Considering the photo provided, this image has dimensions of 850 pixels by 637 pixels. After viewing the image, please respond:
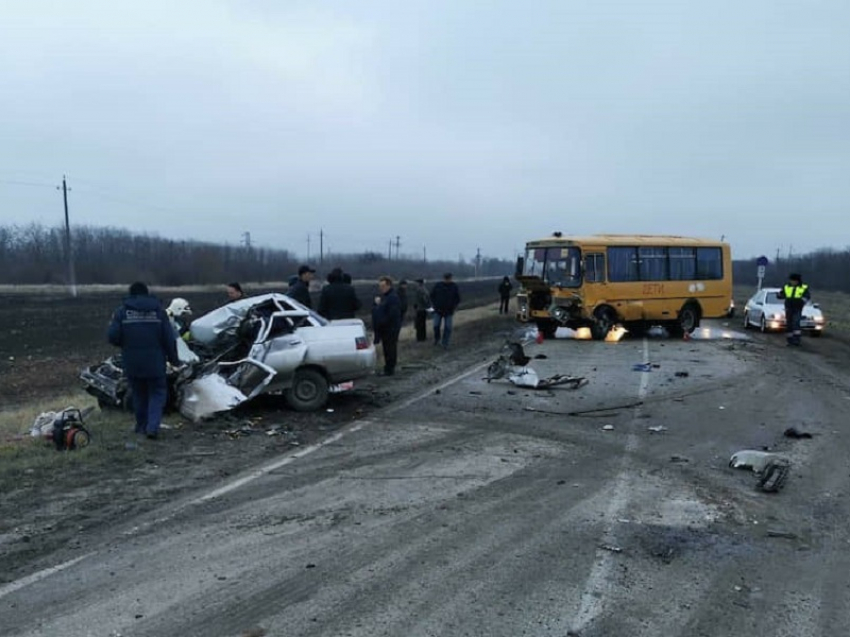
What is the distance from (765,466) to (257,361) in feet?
20.2

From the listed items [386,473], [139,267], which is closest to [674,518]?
[386,473]

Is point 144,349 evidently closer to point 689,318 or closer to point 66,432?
point 66,432

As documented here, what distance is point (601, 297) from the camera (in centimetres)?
2111

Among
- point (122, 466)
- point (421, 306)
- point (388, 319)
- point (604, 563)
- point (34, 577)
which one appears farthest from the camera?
point (421, 306)

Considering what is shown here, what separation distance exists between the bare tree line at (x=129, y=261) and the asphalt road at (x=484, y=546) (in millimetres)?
71580

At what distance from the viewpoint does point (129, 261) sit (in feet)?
326

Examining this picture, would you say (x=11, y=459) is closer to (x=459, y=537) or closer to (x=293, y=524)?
(x=293, y=524)

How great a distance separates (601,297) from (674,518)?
15.8m

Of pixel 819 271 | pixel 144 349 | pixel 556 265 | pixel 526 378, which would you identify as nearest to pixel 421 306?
pixel 556 265

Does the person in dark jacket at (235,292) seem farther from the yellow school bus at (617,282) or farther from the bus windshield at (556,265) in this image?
the bus windshield at (556,265)

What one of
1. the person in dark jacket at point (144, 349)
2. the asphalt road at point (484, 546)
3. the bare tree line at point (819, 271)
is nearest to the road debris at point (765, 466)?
the asphalt road at point (484, 546)

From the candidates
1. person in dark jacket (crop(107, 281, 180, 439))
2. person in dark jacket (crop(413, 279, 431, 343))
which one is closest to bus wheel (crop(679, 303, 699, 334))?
person in dark jacket (crop(413, 279, 431, 343))

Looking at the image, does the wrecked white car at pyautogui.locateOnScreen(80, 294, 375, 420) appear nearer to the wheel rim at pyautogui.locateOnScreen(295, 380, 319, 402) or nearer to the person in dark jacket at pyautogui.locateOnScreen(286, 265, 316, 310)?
the wheel rim at pyautogui.locateOnScreen(295, 380, 319, 402)

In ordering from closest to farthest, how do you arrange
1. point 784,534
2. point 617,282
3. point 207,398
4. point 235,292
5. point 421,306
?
1. point 784,534
2. point 207,398
3. point 235,292
4. point 421,306
5. point 617,282
